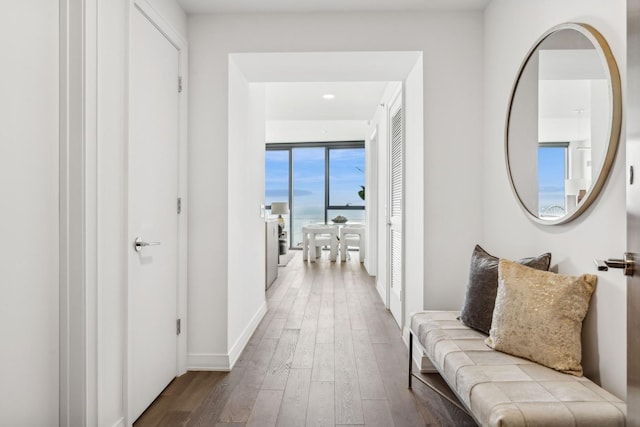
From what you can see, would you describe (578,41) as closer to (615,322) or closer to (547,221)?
(547,221)

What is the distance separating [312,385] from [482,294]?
3.80 ft

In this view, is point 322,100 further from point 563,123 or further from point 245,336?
point 563,123

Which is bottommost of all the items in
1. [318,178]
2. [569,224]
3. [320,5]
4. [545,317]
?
[545,317]

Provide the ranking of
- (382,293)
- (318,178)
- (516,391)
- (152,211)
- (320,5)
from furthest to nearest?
1. (318,178)
2. (382,293)
3. (320,5)
4. (152,211)
5. (516,391)

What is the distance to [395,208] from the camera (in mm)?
4160

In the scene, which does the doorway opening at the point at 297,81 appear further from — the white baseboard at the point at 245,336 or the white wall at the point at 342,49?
the white baseboard at the point at 245,336

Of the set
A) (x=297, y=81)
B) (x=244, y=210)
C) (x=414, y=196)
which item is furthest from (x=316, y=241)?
(x=414, y=196)

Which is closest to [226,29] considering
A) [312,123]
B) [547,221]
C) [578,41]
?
[578,41]

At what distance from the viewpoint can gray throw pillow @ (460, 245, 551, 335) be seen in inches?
79.6

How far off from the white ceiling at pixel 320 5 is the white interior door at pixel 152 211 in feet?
1.27

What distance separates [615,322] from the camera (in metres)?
1.49

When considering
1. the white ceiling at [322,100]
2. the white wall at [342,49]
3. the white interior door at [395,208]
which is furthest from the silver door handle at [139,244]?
the white ceiling at [322,100]

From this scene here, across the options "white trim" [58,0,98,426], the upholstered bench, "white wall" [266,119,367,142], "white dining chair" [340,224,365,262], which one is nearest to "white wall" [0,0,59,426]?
"white trim" [58,0,98,426]

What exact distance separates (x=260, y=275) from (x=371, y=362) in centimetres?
158
